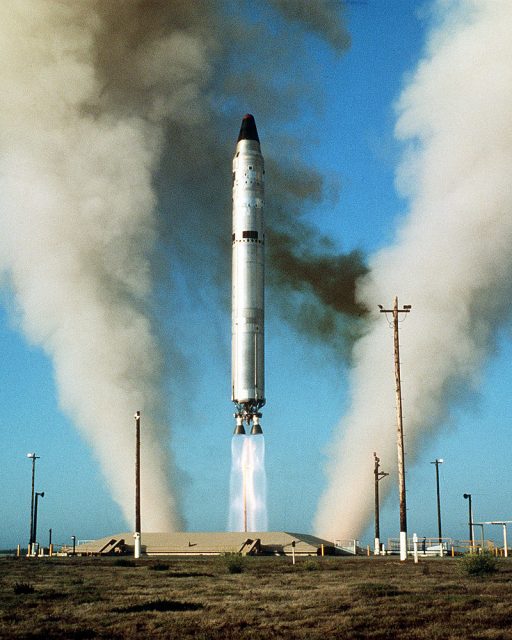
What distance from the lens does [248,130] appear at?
251ft

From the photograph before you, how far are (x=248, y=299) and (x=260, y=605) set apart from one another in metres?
49.0

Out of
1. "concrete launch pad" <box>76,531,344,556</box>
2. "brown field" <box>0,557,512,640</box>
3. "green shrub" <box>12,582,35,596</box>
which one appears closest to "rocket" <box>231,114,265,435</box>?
"concrete launch pad" <box>76,531,344,556</box>

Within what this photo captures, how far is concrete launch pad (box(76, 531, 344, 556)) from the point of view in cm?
6350

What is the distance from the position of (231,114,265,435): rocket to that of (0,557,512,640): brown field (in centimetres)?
3448

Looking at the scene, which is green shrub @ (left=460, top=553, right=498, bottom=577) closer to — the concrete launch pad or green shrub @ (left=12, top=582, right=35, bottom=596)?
green shrub @ (left=12, top=582, right=35, bottom=596)

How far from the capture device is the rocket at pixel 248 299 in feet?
233

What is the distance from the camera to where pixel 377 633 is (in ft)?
62.2

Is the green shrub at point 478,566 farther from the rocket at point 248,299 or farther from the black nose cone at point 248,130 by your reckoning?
the black nose cone at point 248,130

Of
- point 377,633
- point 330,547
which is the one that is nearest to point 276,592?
point 377,633

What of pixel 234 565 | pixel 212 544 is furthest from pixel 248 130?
pixel 234 565

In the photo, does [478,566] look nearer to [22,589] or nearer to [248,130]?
[22,589]

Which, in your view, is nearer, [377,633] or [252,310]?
[377,633]

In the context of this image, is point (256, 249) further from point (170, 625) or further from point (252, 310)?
point (170, 625)

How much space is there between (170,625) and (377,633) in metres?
4.73
